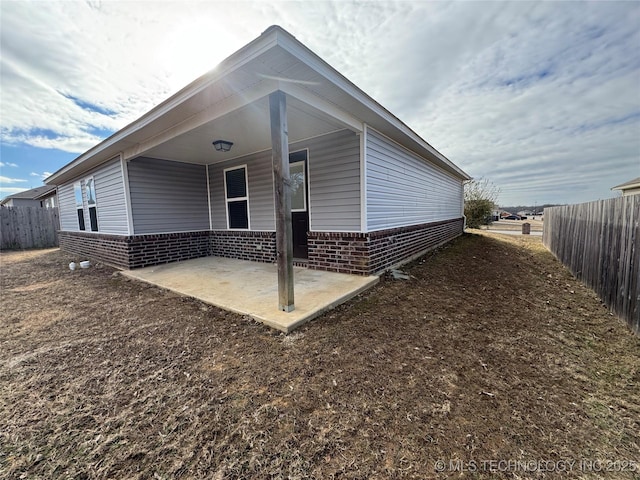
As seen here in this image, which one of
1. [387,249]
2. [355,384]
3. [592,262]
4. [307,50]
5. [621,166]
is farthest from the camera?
[621,166]

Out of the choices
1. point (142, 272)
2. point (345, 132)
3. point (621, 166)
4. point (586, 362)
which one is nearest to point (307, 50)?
A: point (345, 132)

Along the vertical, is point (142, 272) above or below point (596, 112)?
below

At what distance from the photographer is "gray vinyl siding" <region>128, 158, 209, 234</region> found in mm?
6090

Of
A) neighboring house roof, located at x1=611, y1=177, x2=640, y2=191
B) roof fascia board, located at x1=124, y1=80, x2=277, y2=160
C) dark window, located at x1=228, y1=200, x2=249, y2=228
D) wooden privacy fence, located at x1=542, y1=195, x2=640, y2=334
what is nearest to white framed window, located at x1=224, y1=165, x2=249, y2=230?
dark window, located at x1=228, y1=200, x2=249, y2=228

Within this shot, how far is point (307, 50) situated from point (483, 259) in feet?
21.0

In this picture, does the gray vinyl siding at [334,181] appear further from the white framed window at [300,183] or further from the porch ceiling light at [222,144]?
the porch ceiling light at [222,144]

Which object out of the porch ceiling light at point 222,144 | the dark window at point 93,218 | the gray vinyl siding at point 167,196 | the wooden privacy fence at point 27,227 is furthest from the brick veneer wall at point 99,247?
the wooden privacy fence at point 27,227

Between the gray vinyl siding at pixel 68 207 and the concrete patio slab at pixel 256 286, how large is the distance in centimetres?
564

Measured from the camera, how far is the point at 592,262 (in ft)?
14.4

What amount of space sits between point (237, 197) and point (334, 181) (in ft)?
9.94

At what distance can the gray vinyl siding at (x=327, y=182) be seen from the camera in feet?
15.8

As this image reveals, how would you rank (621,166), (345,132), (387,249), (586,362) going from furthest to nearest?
(621,166)
(387,249)
(345,132)
(586,362)

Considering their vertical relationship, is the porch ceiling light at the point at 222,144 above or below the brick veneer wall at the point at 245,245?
above

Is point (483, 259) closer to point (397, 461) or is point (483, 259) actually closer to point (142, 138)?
point (397, 461)
